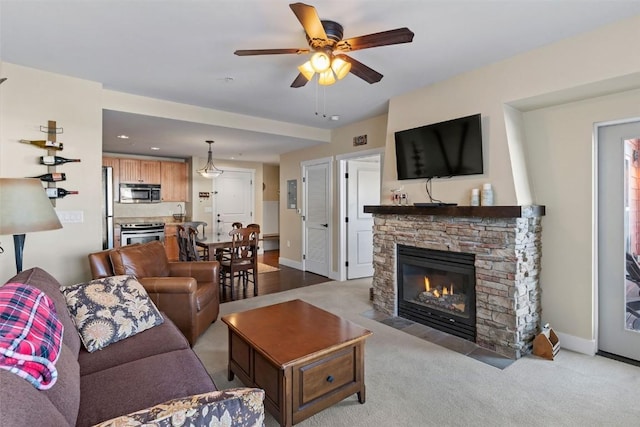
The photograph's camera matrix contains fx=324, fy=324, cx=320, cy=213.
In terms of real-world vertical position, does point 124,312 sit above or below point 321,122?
below

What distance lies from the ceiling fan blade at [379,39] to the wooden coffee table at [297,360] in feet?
6.06

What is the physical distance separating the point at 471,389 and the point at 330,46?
254cm

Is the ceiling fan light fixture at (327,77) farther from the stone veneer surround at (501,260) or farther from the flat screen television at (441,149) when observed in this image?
the stone veneer surround at (501,260)

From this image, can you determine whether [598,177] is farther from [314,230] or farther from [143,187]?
[143,187]

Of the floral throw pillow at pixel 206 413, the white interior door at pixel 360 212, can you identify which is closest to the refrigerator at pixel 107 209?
the white interior door at pixel 360 212

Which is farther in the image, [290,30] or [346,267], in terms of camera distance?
[346,267]

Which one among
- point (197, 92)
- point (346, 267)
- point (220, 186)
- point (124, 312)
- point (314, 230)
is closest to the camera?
point (124, 312)

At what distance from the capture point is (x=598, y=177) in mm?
2773

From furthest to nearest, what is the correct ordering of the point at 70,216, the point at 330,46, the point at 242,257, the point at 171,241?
the point at 171,241
the point at 242,257
the point at 70,216
the point at 330,46

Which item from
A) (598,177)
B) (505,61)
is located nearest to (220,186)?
(505,61)

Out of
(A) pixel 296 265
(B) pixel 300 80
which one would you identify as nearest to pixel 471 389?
(B) pixel 300 80

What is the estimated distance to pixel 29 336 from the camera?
1.16 metres

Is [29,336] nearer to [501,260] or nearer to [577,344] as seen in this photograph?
[501,260]

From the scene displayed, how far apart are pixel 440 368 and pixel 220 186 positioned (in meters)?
6.26
